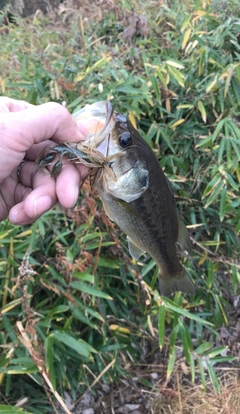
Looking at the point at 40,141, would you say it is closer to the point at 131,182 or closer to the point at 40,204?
the point at 40,204

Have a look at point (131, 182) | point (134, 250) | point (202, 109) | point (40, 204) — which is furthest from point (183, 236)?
point (202, 109)

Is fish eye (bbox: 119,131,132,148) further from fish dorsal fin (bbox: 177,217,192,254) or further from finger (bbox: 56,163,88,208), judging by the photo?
fish dorsal fin (bbox: 177,217,192,254)

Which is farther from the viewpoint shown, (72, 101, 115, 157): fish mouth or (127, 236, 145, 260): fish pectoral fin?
(127, 236, 145, 260): fish pectoral fin

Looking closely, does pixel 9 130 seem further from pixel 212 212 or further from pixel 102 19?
pixel 102 19

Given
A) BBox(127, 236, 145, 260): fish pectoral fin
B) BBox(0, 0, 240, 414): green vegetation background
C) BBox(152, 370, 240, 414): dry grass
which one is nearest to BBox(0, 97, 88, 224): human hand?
BBox(127, 236, 145, 260): fish pectoral fin

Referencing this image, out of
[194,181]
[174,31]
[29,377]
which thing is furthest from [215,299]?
[174,31]

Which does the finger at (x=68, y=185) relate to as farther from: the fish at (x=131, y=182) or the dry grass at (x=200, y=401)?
the dry grass at (x=200, y=401)
